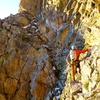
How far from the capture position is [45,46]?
32438mm

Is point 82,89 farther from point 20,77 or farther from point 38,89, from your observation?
point 20,77

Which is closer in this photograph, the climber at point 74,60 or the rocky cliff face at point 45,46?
the climber at point 74,60

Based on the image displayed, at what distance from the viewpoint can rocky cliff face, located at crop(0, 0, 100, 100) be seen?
26375 millimetres

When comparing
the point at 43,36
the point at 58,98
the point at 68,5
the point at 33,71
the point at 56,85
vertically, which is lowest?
the point at 58,98

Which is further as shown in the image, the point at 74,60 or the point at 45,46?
the point at 45,46

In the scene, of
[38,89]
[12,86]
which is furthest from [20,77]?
[38,89]

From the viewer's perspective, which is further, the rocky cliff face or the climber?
the rocky cliff face

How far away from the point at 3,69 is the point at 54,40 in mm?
8013

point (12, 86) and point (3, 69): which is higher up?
point (3, 69)

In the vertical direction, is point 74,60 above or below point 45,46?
below

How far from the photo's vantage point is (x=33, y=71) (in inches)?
1190

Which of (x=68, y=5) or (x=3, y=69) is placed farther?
(x=68, y=5)

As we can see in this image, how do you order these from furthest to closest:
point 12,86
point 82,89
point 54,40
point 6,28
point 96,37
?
point 6,28, point 54,40, point 12,86, point 96,37, point 82,89

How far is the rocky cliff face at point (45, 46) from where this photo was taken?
26.4m
